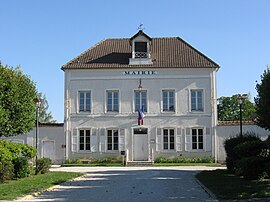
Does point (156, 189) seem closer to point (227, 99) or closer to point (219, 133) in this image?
point (219, 133)

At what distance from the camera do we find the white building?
3588cm

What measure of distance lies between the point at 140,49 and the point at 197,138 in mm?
8536

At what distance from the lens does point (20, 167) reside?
2056 cm

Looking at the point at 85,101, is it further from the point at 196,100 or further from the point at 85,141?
the point at 196,100

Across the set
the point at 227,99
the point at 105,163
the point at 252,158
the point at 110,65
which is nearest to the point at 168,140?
the point at 105,163

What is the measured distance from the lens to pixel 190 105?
A: 36062 mm

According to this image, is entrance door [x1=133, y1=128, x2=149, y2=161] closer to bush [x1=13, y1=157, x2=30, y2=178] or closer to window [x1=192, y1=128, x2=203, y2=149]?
window [x1=192, y1=128, x2=203, y2=149]

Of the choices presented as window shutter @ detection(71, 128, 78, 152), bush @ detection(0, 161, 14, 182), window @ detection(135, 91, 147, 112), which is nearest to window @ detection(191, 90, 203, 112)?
window @ detection(135, 91, 147, 112)

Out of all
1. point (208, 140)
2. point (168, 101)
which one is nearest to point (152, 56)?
point (168, 101)

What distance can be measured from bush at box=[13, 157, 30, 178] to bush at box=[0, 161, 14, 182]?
103 cm

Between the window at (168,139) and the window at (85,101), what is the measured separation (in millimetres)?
6420

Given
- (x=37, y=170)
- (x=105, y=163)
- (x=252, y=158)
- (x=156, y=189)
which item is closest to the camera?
(x=156, y=189)

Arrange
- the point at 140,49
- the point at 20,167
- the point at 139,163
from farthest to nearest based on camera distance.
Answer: the point at 140,49
the point at 139,163
the point at 20,167

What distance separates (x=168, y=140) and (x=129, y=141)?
3110 mm
